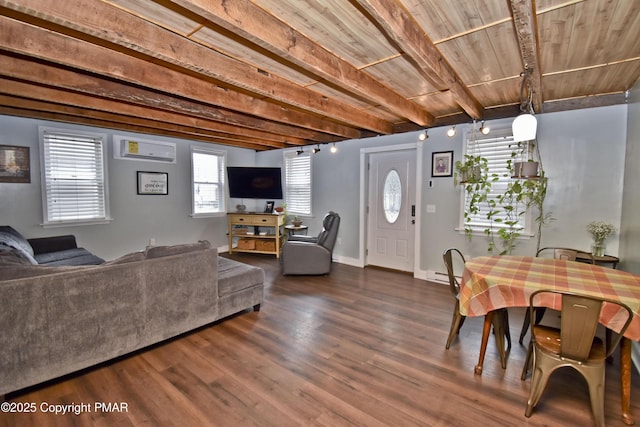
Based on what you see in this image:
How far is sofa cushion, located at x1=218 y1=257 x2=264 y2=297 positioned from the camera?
2965 millimetres

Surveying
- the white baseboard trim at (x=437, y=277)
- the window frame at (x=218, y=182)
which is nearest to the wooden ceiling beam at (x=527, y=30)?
the white baseboard trim at (x=437, y=277)

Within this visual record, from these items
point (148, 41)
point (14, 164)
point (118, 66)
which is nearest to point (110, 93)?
point (118, 66)

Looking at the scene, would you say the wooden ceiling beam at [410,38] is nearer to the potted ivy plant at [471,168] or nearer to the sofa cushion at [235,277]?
the potted ivy plant at [471,168]

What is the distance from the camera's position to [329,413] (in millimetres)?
1806

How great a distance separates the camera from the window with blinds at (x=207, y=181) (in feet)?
19.4

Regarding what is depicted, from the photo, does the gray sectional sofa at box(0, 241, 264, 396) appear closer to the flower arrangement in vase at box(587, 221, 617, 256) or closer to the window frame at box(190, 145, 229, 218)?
the window frame at box(190, 145, 229, 218)

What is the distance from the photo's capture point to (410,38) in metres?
1.85

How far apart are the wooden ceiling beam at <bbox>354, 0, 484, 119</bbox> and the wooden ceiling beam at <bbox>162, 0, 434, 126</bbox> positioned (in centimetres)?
50

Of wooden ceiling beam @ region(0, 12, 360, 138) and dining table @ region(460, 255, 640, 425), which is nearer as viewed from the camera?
dining table @ region(460, 255, 640, 425)

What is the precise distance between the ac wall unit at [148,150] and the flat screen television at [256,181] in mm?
1111

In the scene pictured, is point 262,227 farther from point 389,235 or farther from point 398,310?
point 398,310

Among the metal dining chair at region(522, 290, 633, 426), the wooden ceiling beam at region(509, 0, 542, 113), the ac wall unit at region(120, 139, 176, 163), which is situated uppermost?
the wooden ceiling beam at region(509, 0, 542, 113)

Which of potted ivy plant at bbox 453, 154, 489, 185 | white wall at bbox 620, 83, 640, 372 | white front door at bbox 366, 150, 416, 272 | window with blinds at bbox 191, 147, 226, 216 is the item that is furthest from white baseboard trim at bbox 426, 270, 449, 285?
window with blinds at bbox 191, 147, 226, 216

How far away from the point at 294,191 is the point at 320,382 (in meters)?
4.53
